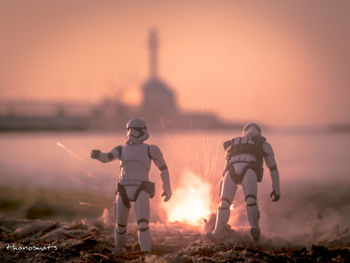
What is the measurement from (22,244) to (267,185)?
479 cm

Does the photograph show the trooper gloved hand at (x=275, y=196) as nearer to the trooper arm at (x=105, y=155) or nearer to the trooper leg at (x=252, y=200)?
the trooper leg at (x=252, y=200)

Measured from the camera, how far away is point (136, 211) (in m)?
6.85

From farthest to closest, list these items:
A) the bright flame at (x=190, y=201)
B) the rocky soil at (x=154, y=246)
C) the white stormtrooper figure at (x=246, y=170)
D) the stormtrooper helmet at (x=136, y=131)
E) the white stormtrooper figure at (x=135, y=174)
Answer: the bright flame at (x=190, y=201) < the white stormtrooper figure at (x=246, y=170) < the stormtrooper helmet at (x=136, y=131) < the white stormtrooper figure at (x=135, y=174) < the rocky soil at (x=154, y=246)

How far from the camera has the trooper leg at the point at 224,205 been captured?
23.8ft

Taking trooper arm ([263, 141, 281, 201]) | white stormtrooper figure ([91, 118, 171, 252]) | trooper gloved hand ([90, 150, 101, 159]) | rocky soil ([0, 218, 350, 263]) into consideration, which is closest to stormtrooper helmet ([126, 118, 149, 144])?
white stormtrooper figure ([91, 118, 171, 252])

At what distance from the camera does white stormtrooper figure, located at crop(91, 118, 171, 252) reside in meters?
6.87

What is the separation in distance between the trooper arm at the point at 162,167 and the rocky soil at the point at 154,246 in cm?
89

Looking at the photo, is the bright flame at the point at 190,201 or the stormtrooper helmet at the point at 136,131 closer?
the stormtrooper helmet at the point at 136,131

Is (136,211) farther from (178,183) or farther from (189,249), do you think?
(178,183)

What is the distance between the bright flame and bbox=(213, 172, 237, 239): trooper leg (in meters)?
0.77

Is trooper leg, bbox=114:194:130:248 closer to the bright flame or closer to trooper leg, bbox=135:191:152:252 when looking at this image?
trooper leg, bbox=135:191:152:252

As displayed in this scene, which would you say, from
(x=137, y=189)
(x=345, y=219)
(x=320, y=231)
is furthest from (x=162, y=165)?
(x=345, y=219)

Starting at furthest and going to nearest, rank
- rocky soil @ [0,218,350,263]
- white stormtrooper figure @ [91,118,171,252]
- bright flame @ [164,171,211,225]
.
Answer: bright flame @ [164,171,211,225]
white stormtrooper figure @ [91,118,171,252]
rocky soil @ [0,218,350,263]

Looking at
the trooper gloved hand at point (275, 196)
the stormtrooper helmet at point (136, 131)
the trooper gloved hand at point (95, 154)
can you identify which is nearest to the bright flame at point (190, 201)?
the trooper gloved hand at point (275, 196)
